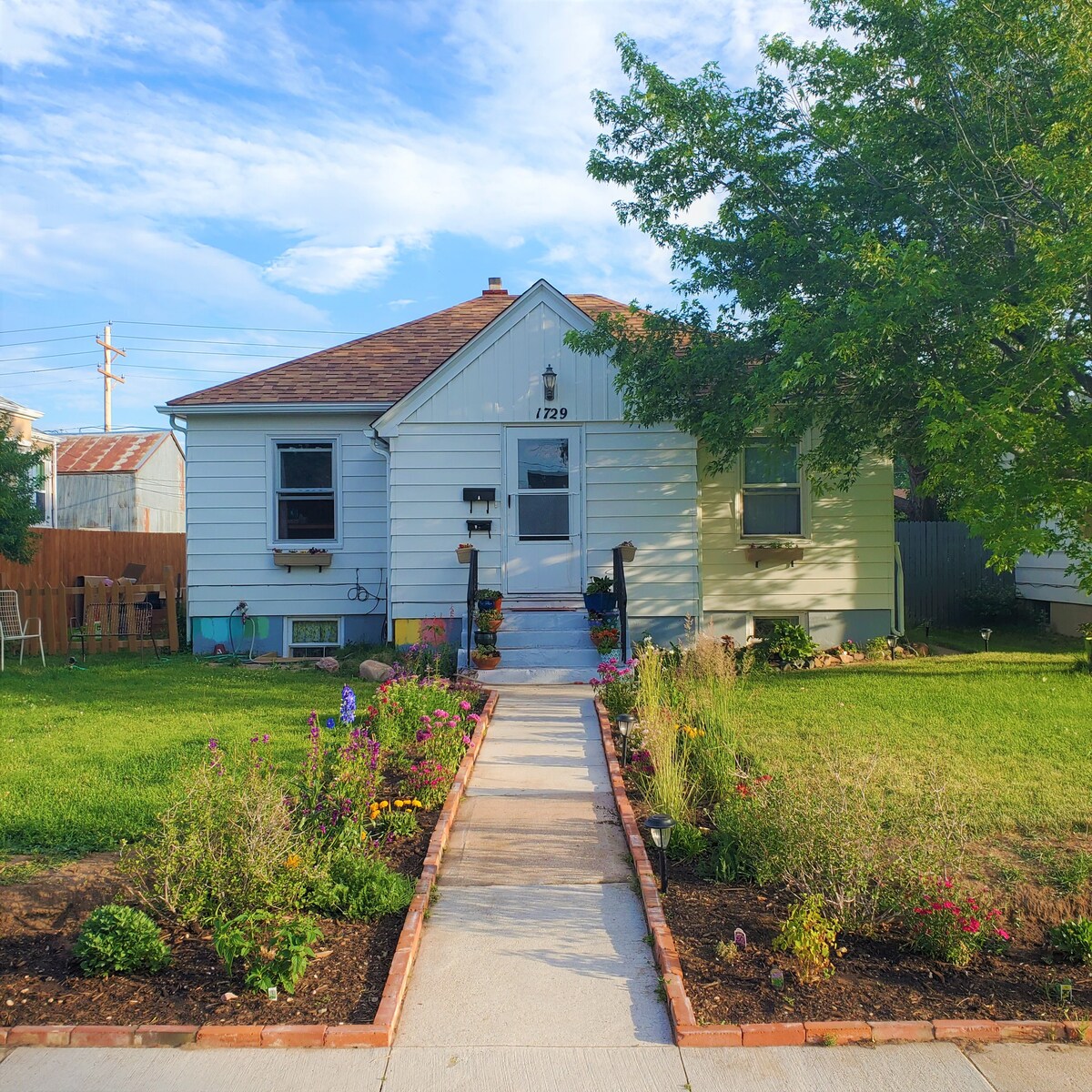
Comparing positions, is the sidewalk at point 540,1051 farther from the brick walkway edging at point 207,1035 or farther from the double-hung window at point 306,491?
the double-hung window at point 306,491

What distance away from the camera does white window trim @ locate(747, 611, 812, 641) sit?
41.7ft

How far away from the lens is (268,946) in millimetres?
3863

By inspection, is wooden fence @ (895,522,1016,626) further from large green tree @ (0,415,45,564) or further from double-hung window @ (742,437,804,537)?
large green tree @ (0,415,45,564)

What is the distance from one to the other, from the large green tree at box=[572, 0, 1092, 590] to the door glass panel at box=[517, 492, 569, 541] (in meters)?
1.65

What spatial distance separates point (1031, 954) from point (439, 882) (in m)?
2.80

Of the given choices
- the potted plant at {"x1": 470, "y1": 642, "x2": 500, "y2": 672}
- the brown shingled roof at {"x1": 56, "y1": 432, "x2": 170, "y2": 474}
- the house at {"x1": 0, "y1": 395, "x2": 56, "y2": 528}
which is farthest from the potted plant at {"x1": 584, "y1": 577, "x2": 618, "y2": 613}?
the brown shingled roof at {"x1": 56, "y1": 432, "x2": 170, "y2": 474}

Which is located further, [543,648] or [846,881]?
[543,648]

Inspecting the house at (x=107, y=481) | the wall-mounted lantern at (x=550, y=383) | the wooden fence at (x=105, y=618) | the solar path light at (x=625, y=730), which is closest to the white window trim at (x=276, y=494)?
the wooden fence at (x=105, y=618)

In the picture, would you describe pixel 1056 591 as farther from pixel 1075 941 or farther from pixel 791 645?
pixel 1075 941

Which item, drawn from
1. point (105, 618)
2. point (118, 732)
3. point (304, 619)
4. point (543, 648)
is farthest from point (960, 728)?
point (105, 618)

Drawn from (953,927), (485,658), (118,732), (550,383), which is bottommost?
(953,927)

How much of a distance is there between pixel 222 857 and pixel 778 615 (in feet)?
32.4

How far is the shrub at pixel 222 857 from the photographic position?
4.06 metres

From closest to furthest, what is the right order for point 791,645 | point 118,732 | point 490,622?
point 118,732
point 490,622
point 791,645
